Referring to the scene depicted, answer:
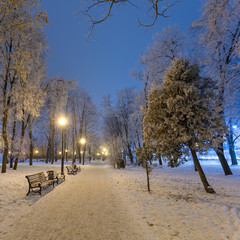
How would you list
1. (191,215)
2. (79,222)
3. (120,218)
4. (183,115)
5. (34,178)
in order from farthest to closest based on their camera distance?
(34,178) → (183,115) → (191,215) → (120,218) → (79,222)

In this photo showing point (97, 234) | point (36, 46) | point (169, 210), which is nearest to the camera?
point (97, 234)

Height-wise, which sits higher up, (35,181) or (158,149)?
(158,149)

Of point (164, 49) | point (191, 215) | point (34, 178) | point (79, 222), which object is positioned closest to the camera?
point (79, 222)

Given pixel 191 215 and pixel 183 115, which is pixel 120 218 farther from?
pixel 183 115

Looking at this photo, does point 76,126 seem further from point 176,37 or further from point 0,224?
point 0,224

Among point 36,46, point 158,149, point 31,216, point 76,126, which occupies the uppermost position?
point 36,46

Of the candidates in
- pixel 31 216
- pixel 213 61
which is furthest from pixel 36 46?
pixel 213 61

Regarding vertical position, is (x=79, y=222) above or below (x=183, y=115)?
below

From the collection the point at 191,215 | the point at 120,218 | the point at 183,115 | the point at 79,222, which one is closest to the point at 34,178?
the point at 79,222

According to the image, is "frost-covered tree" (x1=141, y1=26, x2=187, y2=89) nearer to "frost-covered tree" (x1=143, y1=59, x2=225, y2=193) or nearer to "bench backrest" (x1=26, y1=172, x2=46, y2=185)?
"frost-covered tree" (x1=143, y1=59, x2=225, y2=193)

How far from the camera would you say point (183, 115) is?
23.0 ft

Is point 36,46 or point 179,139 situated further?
point 36,46

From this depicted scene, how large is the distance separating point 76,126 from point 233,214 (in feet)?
88.4

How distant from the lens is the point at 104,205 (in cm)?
521
